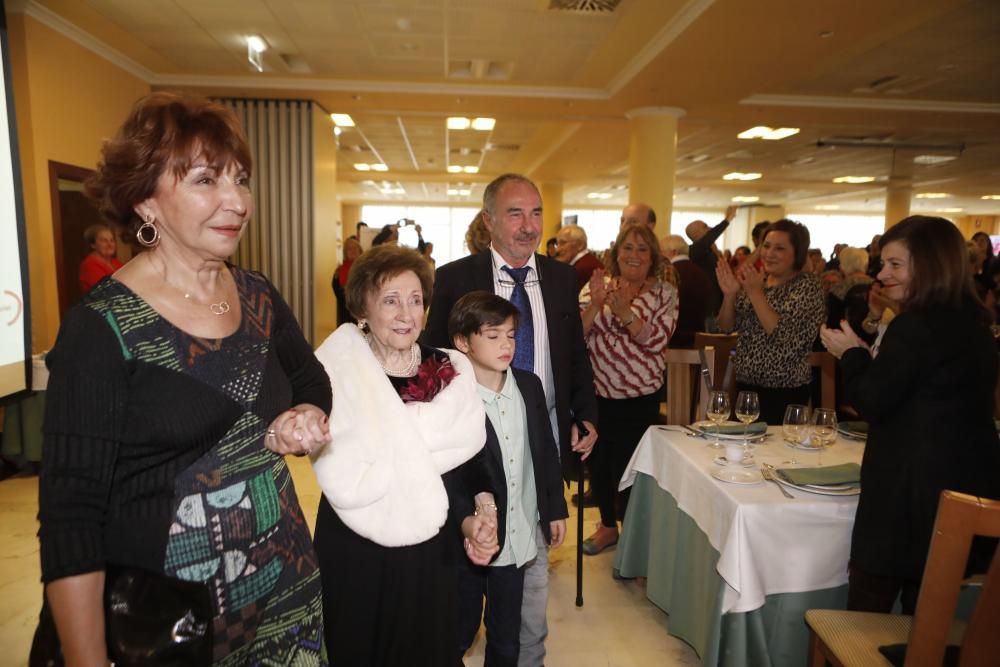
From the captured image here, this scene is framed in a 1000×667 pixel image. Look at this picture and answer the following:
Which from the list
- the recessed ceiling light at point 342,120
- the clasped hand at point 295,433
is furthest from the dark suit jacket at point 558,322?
the recessed ceiling light at point 342,120

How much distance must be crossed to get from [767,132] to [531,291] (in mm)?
8809

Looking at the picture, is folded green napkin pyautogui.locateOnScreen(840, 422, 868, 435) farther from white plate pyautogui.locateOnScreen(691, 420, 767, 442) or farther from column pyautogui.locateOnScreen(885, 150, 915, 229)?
column pyautogui.locateOnScreen(885, 150, 915, 229)

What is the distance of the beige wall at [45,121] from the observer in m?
4.99

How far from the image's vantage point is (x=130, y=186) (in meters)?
1.04

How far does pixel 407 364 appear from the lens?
166cm

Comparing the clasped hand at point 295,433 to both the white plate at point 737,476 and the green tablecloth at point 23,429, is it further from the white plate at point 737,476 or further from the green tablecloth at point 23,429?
the green tablecloth at point 23,429

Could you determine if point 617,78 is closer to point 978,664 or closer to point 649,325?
point 649,325

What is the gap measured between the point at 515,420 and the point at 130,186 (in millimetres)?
1262

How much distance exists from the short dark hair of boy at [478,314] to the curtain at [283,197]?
266 inches

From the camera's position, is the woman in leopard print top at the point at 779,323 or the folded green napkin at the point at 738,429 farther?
the woman in leopard print top at the point at 779,323

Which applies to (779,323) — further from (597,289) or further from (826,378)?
(597,289)

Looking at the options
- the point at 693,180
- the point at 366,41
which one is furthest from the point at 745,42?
the point at 693,180

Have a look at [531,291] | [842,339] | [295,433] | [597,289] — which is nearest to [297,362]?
[295,433]

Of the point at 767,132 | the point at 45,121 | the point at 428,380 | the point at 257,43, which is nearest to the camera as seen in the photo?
the point at 428,380
